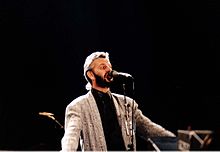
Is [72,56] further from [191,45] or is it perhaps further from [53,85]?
[191,45]

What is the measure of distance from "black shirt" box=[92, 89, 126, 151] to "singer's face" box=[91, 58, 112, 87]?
0.08 metres

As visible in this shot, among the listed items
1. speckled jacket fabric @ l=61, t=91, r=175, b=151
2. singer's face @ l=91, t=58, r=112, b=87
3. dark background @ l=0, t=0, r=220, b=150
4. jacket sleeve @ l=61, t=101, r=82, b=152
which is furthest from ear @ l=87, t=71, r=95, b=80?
dark background @ l=0, t=0, r=220, b=150

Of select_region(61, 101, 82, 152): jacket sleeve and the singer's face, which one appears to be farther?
the singer's face

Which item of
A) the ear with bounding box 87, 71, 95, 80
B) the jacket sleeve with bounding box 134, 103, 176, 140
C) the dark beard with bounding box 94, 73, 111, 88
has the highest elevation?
the ear with bounding box 87, 71, 95, 80

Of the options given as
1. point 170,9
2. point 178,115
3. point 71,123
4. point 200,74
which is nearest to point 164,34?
point 170,9

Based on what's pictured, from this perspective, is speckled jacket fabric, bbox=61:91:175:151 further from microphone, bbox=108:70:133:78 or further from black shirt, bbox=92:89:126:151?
microphone, bbox=108:70:133:78

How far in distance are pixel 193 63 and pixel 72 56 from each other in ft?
4.99

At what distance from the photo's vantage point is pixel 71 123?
3.32m

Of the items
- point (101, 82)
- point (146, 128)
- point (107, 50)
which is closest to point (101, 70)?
point (101, 82)

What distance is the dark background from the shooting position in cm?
548

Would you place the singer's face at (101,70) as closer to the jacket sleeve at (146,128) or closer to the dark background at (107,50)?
the jacket sleeve at (146,128)

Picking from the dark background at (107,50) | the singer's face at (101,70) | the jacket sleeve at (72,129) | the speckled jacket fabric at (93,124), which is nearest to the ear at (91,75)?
the singer's face at (101,70)

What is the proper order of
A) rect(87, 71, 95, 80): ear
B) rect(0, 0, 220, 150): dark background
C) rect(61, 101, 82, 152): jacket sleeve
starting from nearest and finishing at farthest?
rect(61, 101, 82, 152): jacket sleeve < rect(87, 71, 95, 80): ear < rect(0, 0, 220, 150): dark background

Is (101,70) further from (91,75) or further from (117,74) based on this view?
(117,74)
